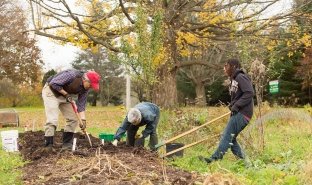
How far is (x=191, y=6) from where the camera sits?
50.7ft

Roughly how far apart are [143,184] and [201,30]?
12.1 meters

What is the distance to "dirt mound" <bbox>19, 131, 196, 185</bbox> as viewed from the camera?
5.52 metres

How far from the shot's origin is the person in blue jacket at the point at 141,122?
26.6 ft

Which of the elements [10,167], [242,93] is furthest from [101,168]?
[242,93]

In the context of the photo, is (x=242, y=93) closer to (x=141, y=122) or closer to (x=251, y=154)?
(x=251, y=154)

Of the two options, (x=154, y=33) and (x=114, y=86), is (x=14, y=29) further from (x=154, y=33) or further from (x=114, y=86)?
(x=154, y=33)

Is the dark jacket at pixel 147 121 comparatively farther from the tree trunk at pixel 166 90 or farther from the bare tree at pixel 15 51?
the bare tree at pixel 15 51

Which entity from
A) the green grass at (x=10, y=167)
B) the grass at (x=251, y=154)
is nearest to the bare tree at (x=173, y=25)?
the grass at (x=251, y=154)

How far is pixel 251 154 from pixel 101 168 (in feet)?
10.1

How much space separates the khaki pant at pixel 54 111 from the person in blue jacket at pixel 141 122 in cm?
102

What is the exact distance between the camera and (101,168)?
604 centimetres

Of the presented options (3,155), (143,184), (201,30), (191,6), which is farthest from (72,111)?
(201,30)

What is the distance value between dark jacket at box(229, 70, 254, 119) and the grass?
777mm

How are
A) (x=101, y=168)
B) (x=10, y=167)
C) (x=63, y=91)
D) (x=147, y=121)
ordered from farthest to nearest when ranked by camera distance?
1. (x=63, y=91)
2. (x=147, y=121)
3. (x=10, y=167)
4. (x=101, y=168)
